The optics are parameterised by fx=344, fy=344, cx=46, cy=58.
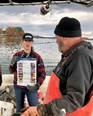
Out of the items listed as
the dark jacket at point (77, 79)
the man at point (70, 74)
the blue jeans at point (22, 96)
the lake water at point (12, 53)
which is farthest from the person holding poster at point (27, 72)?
the lake water at point (12, 53)

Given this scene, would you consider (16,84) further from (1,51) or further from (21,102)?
(1,51)

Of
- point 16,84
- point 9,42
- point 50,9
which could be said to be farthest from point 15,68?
point 9,42

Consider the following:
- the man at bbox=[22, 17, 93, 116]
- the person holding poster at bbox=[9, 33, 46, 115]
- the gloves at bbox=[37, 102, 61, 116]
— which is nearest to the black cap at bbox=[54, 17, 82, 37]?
A: the man at bbox=[22, 17, 93, 116]

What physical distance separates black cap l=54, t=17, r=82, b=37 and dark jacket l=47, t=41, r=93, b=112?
97 millimetres

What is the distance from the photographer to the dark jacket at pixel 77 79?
2.00m

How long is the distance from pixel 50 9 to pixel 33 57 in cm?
72

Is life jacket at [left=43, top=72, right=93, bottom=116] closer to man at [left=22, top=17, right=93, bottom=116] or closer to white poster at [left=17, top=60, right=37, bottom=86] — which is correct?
man at [left=22, top=17, right=93, bottom=116]

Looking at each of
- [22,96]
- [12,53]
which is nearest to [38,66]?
[22,96]

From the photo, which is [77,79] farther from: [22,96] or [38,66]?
[22,96]

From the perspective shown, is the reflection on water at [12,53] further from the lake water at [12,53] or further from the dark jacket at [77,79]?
the dark jacket at [77,79]

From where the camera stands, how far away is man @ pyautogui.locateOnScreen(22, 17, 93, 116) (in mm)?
2002

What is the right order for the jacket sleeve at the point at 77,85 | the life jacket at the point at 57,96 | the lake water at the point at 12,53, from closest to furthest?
the jacket sleeve at the point at 77,85 < the life jacket at the point at 57,96 < the lake water at the point at 12,53

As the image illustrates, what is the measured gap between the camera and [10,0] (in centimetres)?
421

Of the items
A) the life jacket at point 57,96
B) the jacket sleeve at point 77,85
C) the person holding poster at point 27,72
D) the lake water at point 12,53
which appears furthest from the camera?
the lake water at point 12,53
